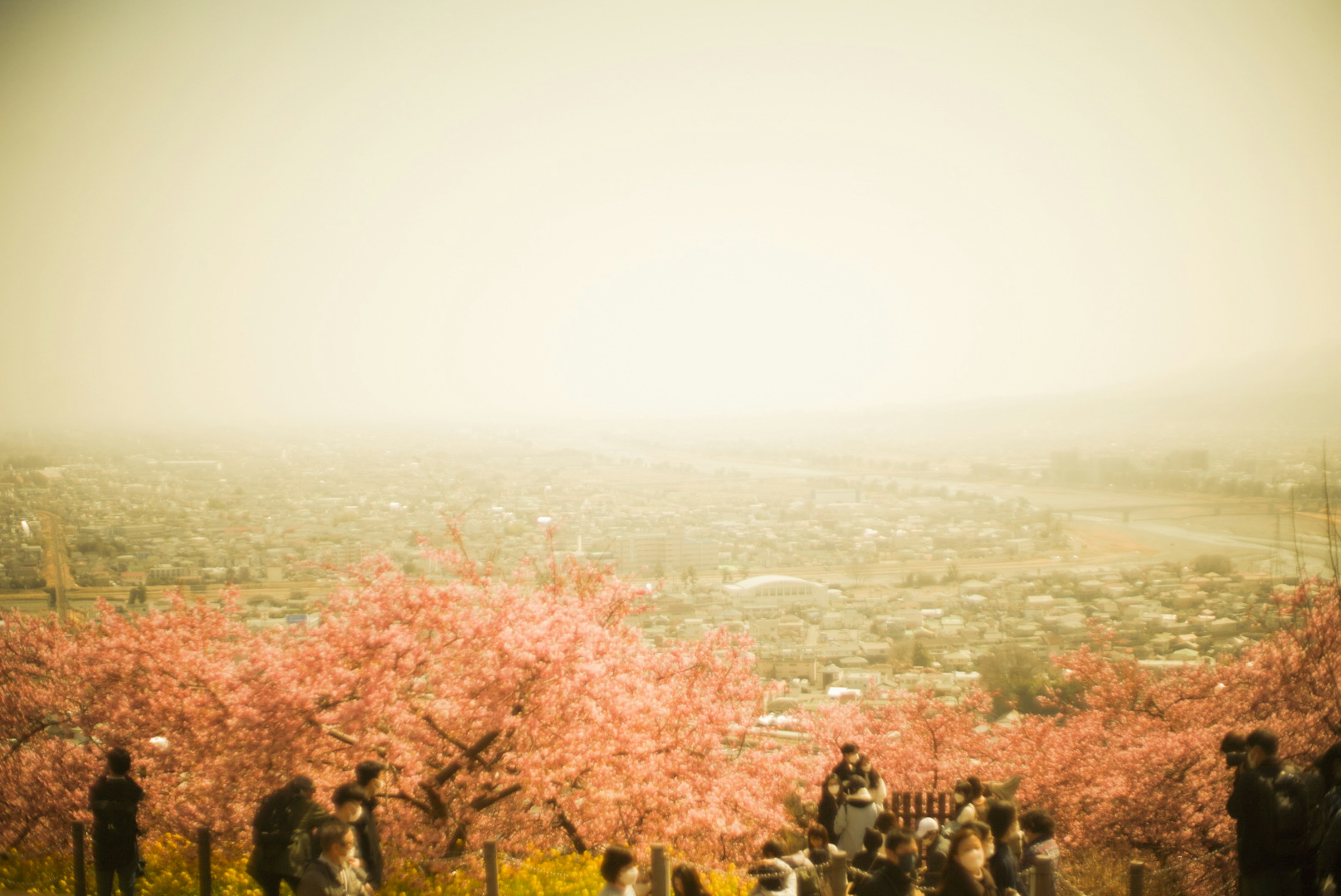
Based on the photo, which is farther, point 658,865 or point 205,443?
point 205,443

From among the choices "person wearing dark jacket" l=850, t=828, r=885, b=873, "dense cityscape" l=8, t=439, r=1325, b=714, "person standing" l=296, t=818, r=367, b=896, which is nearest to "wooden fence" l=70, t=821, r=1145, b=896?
"person wearing dark jacket" l=850, t=828, r=885, b=873

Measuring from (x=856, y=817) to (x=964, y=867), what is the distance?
234 centimetres

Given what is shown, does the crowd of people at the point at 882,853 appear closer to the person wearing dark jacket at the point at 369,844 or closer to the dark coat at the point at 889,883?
Result: the dark coat at the point at 889,883

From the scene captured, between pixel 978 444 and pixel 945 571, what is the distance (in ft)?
155

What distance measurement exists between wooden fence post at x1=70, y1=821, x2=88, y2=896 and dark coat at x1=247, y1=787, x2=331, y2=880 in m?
3.61

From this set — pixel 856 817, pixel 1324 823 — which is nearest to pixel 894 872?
pixel 856 817

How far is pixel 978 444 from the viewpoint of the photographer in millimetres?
83125

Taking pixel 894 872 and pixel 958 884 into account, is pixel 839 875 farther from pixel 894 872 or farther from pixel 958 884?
pixel 958 884

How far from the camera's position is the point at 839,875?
484 centimetres

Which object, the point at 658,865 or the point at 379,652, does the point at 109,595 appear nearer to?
the point at 379,652

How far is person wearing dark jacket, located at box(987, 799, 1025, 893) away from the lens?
4773mm

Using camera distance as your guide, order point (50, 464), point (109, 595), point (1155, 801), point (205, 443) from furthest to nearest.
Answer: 1. point (205, 443)
2. point (50, 464)
3. point (109, 595)
4. point (1155, 801)

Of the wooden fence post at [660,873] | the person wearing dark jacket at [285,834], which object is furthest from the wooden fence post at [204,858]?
the wooden fence post at [660,873]

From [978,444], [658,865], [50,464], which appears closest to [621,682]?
[658,865]
